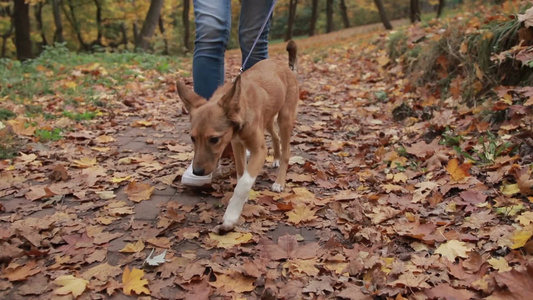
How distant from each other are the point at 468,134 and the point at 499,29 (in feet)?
5.66

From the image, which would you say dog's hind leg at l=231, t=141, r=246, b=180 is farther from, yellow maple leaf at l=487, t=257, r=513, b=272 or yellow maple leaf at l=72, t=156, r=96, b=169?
yellow maple leaf at l=487, t=257, r=513, b=272

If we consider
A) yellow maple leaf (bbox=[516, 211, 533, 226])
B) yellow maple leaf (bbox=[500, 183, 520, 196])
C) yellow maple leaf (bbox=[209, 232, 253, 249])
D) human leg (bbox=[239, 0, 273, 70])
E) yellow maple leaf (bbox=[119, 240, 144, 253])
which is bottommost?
yellow maple leaf (bbox=[209, 232, 253, 249])

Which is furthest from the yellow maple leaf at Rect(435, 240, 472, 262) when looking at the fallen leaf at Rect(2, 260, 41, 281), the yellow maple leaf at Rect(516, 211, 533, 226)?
the fallen leaf at Rect(2, 260, 41, 281)

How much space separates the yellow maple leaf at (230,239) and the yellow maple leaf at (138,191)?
913mm

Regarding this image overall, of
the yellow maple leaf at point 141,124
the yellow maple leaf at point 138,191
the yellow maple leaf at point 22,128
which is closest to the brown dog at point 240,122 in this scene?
the yellow maple leaf at point 138,191

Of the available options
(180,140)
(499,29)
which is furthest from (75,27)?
(499,29)

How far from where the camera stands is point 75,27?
27906 mm

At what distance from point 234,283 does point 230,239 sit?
522 millimetres

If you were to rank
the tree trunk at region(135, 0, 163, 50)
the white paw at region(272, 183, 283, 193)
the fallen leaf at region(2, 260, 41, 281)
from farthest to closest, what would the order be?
the tree trunk at region(135, 0, 163, 50) < the white paw at region(272, 183, 283, 193) < the fallen leaf at region(2, 260, 41, 281)

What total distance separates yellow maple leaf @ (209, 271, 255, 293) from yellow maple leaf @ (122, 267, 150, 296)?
0.38 m

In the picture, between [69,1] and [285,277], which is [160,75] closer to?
[285,277]

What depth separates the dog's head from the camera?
3.01 metres

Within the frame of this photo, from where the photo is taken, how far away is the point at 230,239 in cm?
298

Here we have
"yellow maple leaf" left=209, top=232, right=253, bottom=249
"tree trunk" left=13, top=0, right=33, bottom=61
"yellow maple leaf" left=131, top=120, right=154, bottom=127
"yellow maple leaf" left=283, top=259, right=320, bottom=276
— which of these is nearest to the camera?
"yellow maple leaf" left=283, top=259, right=320, bottom=276
